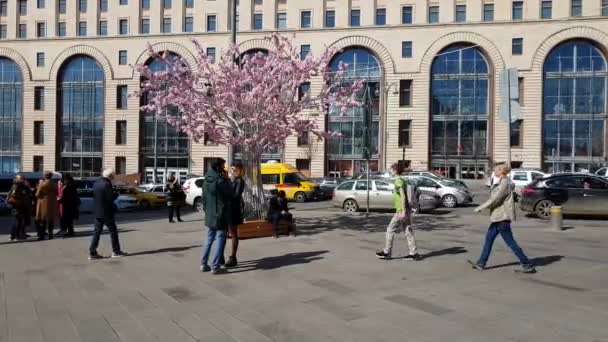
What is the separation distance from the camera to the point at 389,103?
53906 mm

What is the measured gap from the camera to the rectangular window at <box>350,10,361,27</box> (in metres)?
54.4

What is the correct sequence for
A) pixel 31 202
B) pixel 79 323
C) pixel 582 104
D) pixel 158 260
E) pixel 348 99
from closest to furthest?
pixel 79 323 < pixel 158 260 < pixel 31 202 < pixel 348 99 < pixel 582 104

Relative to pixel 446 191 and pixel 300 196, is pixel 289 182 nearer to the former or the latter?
pixel 300 196

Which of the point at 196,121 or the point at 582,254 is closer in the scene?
the point at 582,254

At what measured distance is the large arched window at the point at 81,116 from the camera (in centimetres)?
6022

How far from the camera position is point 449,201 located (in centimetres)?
2319

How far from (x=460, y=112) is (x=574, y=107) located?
10602mm

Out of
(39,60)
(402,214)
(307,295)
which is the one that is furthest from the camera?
(39,60)

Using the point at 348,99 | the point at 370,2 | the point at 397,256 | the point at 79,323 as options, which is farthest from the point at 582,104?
the point at 79,323

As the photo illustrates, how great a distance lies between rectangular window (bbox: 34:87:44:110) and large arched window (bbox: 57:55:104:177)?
1991 mm

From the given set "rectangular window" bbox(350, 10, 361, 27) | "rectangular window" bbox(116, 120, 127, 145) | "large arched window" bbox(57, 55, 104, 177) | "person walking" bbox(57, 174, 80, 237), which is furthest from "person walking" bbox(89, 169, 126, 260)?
"large arched window" bbox(57, 55, 104, 177)

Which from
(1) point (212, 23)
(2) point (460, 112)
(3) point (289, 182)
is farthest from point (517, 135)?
(1) point (212, 23)

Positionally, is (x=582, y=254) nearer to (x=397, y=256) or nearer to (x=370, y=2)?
(x=397, y=256)

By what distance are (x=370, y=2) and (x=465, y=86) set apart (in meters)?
13.1
